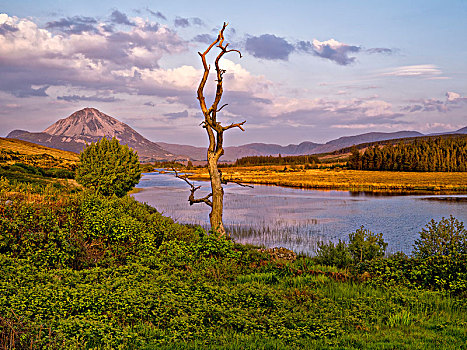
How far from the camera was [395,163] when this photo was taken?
124875mm

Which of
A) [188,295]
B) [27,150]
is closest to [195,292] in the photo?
[188,295]

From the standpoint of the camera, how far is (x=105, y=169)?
2775cm

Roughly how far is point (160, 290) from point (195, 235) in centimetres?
704

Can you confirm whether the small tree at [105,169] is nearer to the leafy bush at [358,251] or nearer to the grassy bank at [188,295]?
the grassy bank at [188,295]

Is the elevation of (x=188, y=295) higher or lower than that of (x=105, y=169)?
lower

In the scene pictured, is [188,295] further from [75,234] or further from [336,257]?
[336,257]

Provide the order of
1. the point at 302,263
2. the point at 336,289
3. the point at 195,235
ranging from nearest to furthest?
the point at 336,289
the point at 302,263
the point at 195,235

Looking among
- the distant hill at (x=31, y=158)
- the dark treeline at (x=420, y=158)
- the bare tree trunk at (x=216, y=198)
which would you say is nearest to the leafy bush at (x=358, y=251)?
the bare tree trunk at (x=216, y=198)

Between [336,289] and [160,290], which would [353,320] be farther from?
[160,290]

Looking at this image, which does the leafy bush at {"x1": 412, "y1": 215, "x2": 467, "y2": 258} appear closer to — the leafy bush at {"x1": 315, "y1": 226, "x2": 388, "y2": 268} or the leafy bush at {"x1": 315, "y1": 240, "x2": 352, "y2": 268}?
the leafy bush at {"x1": 315, "y1": 226, "x2": 388, "y2": 268}

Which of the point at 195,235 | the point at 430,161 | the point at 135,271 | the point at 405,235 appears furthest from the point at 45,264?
the point at 430,161

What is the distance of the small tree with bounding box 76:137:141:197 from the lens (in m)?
27.4

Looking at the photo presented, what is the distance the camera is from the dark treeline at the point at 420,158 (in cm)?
11818

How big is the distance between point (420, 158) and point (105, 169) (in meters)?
118
